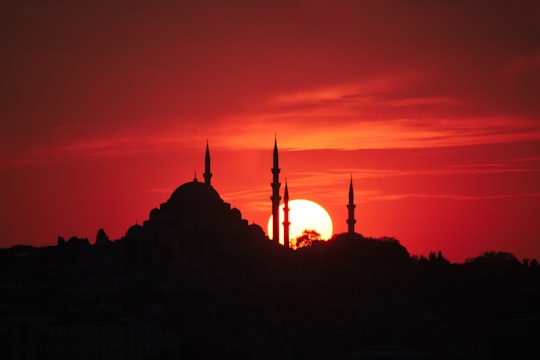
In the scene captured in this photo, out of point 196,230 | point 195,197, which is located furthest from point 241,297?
point 195,197

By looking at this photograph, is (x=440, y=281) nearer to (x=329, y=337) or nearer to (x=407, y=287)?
(x=407, y=287)

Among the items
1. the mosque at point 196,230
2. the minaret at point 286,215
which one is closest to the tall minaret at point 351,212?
the mosque at point 196,230

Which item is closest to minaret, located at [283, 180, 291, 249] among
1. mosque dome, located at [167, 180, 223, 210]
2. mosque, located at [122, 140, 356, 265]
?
mosque, located at [122, 140, 356, 265]

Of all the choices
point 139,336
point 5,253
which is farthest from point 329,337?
point 5,253

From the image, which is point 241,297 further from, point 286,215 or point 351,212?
point 351,212

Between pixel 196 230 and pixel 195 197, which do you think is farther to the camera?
pixel 195 197

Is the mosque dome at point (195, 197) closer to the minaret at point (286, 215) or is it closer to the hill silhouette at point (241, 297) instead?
the hill silhouette at point (241, 297)
